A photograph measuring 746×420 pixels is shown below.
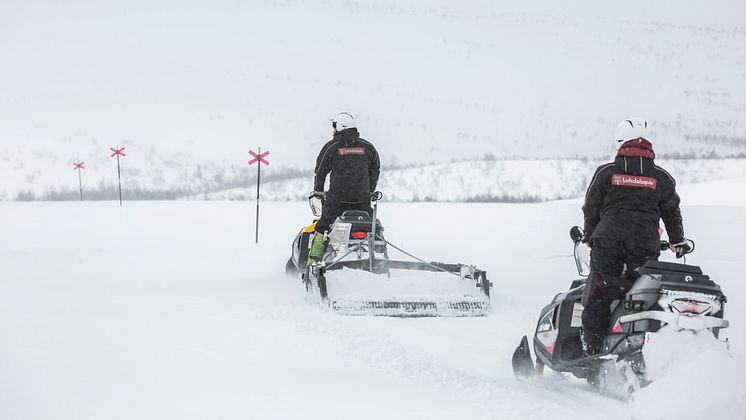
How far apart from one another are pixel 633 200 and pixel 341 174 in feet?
15.2

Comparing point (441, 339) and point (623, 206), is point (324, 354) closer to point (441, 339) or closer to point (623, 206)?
point (441, 339)

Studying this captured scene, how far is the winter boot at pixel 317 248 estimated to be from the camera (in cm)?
848

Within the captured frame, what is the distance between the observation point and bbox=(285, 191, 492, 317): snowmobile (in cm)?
709

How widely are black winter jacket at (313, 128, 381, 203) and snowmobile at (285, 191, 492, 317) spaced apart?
26 cm

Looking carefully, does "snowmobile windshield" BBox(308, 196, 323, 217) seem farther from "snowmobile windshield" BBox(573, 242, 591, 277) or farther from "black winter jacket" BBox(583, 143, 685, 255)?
"black winter jacket" BBox(583, 143, 685, 255)

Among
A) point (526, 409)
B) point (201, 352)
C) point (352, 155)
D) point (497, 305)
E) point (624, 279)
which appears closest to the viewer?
point (526, 409)

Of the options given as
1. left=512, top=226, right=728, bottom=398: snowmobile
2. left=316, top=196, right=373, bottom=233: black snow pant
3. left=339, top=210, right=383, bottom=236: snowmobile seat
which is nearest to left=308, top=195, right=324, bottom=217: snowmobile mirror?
left=316, top=196, right=373, bottom=233: black snow pant

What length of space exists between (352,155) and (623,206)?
15.0 ft

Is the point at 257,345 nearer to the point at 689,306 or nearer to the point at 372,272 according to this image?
the point at 372,272

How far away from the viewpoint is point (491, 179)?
106ft

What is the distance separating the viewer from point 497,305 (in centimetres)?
786

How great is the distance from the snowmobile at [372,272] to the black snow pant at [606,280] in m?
2.80

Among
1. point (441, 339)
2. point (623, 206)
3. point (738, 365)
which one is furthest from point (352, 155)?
point (738, 365)

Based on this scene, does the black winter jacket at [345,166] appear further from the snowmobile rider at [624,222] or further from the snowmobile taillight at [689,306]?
the snowmobile taillight at [689,306]
